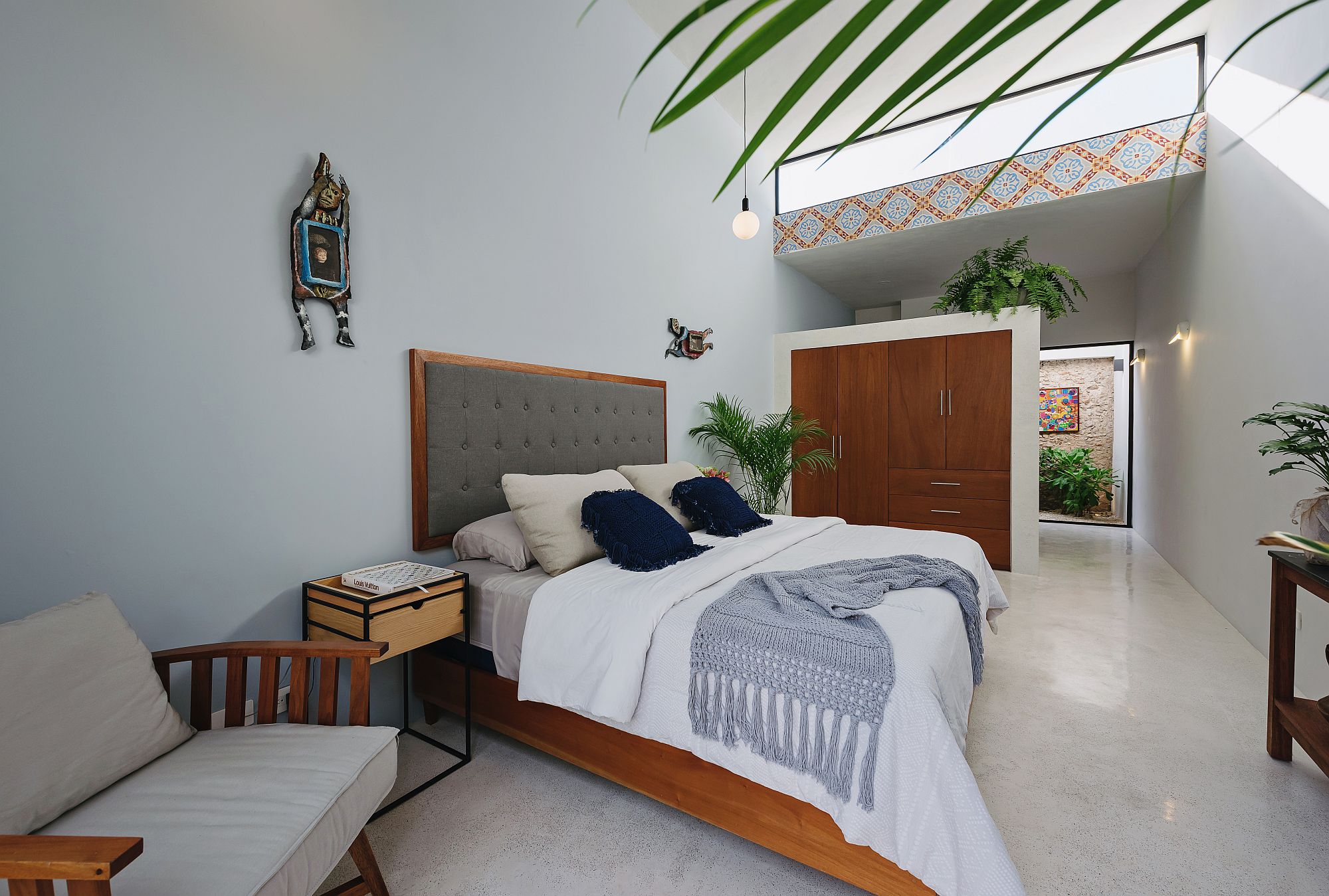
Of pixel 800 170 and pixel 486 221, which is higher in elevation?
pixel 800 170

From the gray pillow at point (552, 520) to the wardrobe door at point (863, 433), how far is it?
130 inches

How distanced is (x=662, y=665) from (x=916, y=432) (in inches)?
155

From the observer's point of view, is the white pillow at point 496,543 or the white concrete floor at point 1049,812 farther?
the white pillow at point 496,543

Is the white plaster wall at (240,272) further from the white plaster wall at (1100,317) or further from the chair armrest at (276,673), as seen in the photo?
the white plaster wall at (1100,317)

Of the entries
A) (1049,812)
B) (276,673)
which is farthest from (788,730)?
(276,673)

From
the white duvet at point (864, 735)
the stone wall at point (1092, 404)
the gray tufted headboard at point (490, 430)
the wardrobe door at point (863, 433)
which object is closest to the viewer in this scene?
the white duvet at point (864, 735)

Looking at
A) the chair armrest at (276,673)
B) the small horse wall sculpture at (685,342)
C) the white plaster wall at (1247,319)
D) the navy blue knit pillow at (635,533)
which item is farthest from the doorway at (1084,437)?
the chair armrest at (276,673)

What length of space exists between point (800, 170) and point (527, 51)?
310 cm

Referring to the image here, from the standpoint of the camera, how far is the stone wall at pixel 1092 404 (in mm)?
8039

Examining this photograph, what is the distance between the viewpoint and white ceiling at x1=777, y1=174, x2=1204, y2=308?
4.62 meters

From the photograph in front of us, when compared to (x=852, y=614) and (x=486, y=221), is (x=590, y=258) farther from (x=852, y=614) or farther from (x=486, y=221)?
(x=852, y=614)

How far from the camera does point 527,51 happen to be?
10.3ft

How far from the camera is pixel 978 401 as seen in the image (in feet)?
16.3

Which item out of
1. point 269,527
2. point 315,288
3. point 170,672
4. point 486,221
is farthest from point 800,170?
point 170,672
